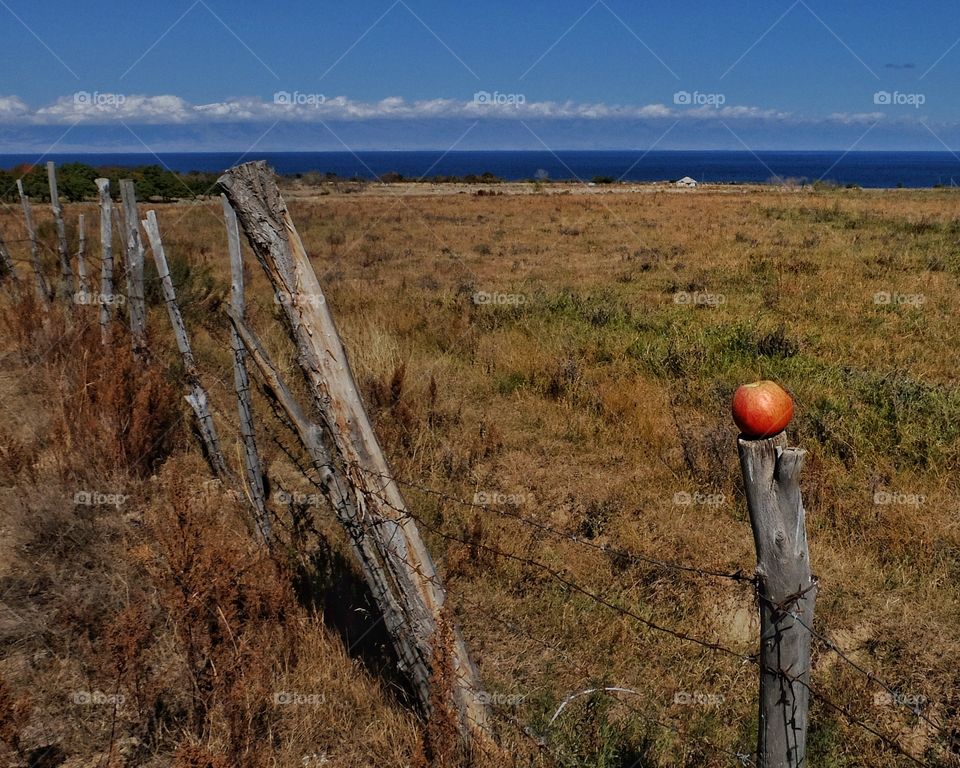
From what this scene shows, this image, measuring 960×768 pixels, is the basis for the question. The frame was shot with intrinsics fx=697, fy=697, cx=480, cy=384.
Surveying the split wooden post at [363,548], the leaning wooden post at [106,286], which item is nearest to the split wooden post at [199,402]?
the leaning wooden post at [106,286]

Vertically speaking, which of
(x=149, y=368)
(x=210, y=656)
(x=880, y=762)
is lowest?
(x=880, y=762)

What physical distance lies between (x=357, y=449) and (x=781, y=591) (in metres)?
1.63

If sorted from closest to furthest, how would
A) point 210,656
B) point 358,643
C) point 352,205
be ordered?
point 210,656 < point 358,643 < point 352,205

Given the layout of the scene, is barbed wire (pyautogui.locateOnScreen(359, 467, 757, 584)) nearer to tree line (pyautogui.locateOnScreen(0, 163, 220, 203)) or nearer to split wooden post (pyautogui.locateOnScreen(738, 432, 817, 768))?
split wooden post (pyautogui.locateOnScreen(738, 432, 817, 768))

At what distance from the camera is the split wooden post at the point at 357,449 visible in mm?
2799

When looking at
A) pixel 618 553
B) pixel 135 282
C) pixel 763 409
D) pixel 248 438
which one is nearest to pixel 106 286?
pixel 135 282

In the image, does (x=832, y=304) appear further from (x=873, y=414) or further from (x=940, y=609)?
(x=940, y=609)

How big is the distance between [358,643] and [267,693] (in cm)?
64

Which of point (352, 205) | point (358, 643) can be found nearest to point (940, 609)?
point (358, 643)

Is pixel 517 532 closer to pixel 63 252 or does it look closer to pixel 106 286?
pixel 106 286

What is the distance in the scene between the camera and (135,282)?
20.5 feet

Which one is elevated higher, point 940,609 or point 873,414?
point 873,414

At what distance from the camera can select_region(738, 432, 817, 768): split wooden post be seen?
1981mm

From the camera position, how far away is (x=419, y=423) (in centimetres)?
655
